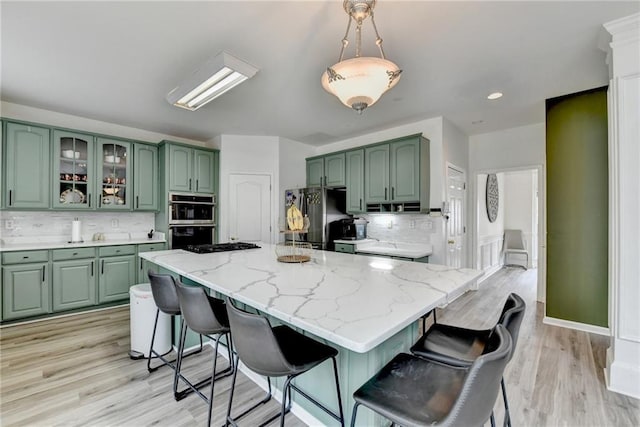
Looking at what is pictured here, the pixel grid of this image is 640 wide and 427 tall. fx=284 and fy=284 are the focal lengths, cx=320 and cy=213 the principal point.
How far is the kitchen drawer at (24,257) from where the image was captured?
122 inches

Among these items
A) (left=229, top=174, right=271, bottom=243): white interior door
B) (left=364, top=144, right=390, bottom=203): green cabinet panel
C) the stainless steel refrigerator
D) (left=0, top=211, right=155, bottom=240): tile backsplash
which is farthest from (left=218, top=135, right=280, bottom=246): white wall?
(left=364, top=144, right=390, bottom=203): green cabinet panel

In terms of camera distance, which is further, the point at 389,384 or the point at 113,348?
the point at 113,348

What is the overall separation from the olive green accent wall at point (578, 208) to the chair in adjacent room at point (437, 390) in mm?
2883

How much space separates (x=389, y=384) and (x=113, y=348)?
107 inches

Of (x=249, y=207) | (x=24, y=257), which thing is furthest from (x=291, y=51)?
(x=24, y=257)

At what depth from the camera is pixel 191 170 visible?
175 inches

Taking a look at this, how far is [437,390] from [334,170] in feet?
12.8

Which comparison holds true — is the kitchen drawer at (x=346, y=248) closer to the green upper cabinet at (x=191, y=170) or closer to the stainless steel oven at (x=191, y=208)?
the stainless steel oven at (x=191, y=208)

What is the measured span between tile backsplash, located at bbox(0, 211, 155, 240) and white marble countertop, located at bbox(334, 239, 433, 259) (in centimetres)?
312

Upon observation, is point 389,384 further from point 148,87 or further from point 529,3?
point 148,87

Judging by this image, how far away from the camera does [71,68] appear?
257 cm

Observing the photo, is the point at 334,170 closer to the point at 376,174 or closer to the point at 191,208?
the point at 376,174

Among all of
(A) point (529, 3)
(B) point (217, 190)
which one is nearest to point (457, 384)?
(A) point (529, 3)

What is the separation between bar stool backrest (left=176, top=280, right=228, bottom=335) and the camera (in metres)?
1.60
